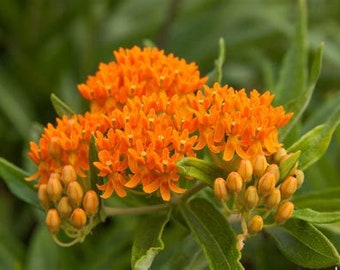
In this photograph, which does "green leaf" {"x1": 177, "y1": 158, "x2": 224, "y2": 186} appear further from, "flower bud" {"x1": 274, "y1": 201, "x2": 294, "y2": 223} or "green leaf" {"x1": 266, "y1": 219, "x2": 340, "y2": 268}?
"green leaf" {"x1": 266, "y1": 219, "x2": 340, "y2": 268}

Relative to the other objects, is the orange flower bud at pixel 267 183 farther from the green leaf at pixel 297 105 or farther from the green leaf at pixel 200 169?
the green leaf at pixel 297 105

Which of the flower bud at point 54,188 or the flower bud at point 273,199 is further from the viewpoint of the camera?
the flower bud at point 54,188

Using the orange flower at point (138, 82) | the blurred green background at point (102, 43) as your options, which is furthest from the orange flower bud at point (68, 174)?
the blurred green background at point (102, 43)

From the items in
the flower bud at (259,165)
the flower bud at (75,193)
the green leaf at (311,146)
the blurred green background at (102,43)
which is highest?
the flower bud at (75,193)

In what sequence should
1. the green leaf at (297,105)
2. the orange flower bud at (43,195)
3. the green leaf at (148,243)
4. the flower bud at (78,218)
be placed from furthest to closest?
the green leaf at (297,105) < the orange flower bud at (43,195) < the flower bud at (78,218) < the green leaf at (148,243)

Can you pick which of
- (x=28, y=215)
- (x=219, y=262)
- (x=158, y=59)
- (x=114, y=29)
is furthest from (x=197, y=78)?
(x=114, y=29)

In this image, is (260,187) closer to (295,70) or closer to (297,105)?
(297,105)
